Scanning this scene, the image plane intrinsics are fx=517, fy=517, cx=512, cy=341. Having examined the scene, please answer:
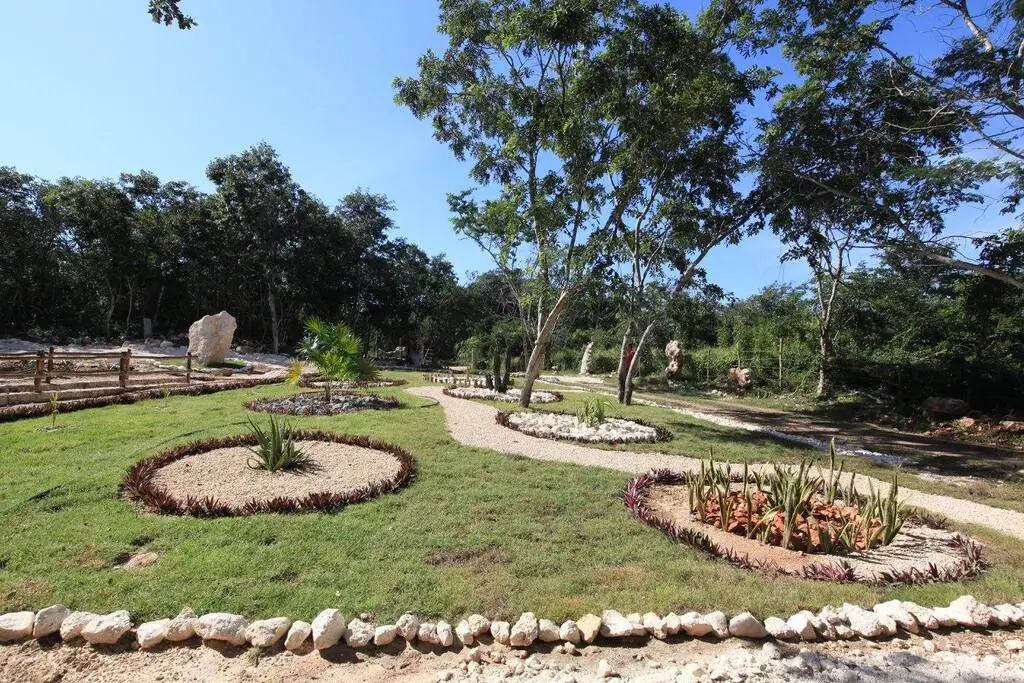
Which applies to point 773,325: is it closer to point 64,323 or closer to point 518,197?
point 518,197

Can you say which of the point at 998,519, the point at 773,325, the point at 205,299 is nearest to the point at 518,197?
the point at 998,519

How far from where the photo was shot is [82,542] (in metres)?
3.92

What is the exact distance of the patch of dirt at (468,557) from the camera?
3.81m

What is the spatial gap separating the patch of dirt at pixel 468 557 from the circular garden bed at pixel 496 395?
9.48 meters

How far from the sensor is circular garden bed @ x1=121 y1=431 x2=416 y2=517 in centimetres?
482

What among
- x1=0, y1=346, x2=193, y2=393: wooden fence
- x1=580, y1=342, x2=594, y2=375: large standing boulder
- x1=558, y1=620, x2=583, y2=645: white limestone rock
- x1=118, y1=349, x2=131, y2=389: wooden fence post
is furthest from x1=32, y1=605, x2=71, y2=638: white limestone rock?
x1=580, y1=342, x2=594, y2=375: large standing boulder

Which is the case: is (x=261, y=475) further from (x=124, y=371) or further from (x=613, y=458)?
(x=124, y=371)

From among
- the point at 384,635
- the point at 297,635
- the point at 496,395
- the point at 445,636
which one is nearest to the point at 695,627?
the point at 445,636

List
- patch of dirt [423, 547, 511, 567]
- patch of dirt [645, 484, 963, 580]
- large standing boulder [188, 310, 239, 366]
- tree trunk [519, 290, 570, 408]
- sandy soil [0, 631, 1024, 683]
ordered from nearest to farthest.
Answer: sandy soil [0, 631, 1024, 683] → patch of dirt [423, 547, 511, 567] → patch of dirt [645, 484, 963, 580] → tree trunk [519, 290, 570, 408] → large standing boulder [188, 310, 239, 366]

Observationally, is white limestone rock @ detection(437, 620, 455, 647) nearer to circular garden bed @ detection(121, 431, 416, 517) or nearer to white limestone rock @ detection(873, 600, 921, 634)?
circular garden bed @ detection(121, 431, 416, 517)

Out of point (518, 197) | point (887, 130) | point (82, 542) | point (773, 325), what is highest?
point (887, 130)

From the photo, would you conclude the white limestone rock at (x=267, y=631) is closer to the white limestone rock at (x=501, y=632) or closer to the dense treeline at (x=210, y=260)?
the white limestone rock at (x=501, y=632)

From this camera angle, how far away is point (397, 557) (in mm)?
3871

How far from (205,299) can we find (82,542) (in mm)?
31651
